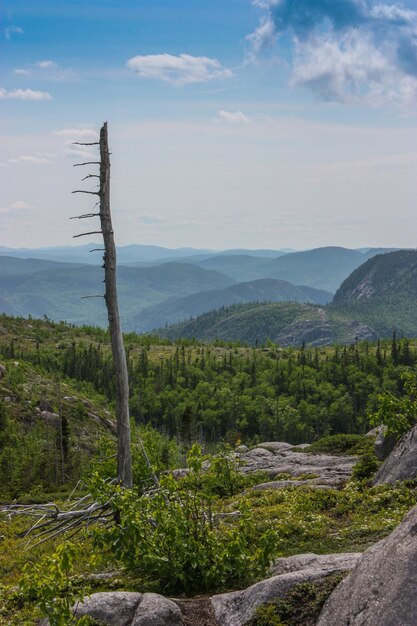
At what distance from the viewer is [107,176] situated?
21.2 m

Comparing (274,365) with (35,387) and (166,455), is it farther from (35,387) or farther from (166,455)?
(166,455)

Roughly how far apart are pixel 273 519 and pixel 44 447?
6445 centimetres

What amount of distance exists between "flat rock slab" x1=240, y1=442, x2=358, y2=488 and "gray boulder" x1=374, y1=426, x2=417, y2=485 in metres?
5.30

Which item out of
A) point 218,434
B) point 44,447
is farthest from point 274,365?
point 44,447

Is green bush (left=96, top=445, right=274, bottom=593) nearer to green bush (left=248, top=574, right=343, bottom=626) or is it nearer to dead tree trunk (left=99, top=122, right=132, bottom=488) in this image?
green bush (left=248, top=574, right=343, bottom=626)

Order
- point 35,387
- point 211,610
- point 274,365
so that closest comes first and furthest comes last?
point 211,610, point 35,387, point 274,365

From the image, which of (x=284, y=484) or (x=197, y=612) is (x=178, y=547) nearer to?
(x=197, y=612)

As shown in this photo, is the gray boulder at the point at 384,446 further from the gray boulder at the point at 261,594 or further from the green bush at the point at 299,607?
the green bush at the point at 299,607

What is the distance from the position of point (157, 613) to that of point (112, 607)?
105 cm

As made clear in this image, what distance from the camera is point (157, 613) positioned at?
10.9 m

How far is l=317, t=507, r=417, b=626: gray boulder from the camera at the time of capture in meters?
7.94

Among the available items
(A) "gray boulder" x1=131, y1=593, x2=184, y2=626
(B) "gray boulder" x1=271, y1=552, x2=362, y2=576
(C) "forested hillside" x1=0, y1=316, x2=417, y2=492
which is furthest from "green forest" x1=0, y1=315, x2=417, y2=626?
(A) "gray boulder" x1=131, y1=593, x2=184, y2=626

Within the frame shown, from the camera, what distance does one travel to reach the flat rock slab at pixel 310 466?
3247 centimetres

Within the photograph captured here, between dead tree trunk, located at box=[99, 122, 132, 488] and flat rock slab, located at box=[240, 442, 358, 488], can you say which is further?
flat rock slab, located at box=[240, 442, 358, 488]
